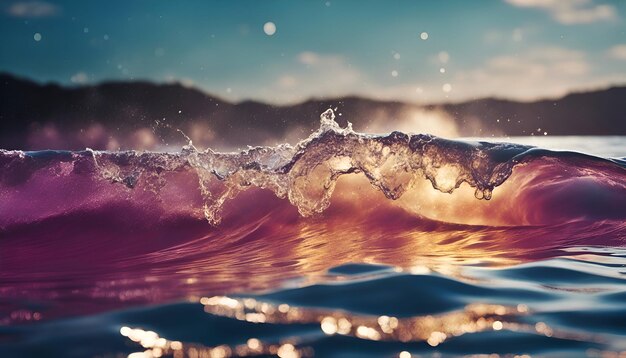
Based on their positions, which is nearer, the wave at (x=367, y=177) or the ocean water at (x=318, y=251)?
the ocean water at (x=318, y=251)

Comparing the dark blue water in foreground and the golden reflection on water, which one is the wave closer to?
the dark blue water in foreground

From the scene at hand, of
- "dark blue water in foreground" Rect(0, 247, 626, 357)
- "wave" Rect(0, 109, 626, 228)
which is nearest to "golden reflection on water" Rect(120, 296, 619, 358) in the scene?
"dark blue water in foreground" Rect(0, 247, 626, 357)

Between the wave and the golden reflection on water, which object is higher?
the wave

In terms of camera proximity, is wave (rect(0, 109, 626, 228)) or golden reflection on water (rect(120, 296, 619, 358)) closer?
golden reflection on water (rect(120, 296, 619, 358))

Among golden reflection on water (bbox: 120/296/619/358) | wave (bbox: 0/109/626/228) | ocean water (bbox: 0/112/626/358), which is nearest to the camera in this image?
golden reflection on water (bbox: 120/296/619/358)

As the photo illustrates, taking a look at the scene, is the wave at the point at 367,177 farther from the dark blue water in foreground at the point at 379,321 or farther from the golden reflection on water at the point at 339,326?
the golden reflection on water at the point at 339,326

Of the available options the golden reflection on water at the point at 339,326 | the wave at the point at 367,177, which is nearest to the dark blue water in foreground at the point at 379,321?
the golden reflection on water at the point at 339,326

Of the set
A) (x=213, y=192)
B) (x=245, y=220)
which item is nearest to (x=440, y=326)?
(x=245, y=220)

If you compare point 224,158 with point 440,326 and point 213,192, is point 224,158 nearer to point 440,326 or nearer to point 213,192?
point 213,192
